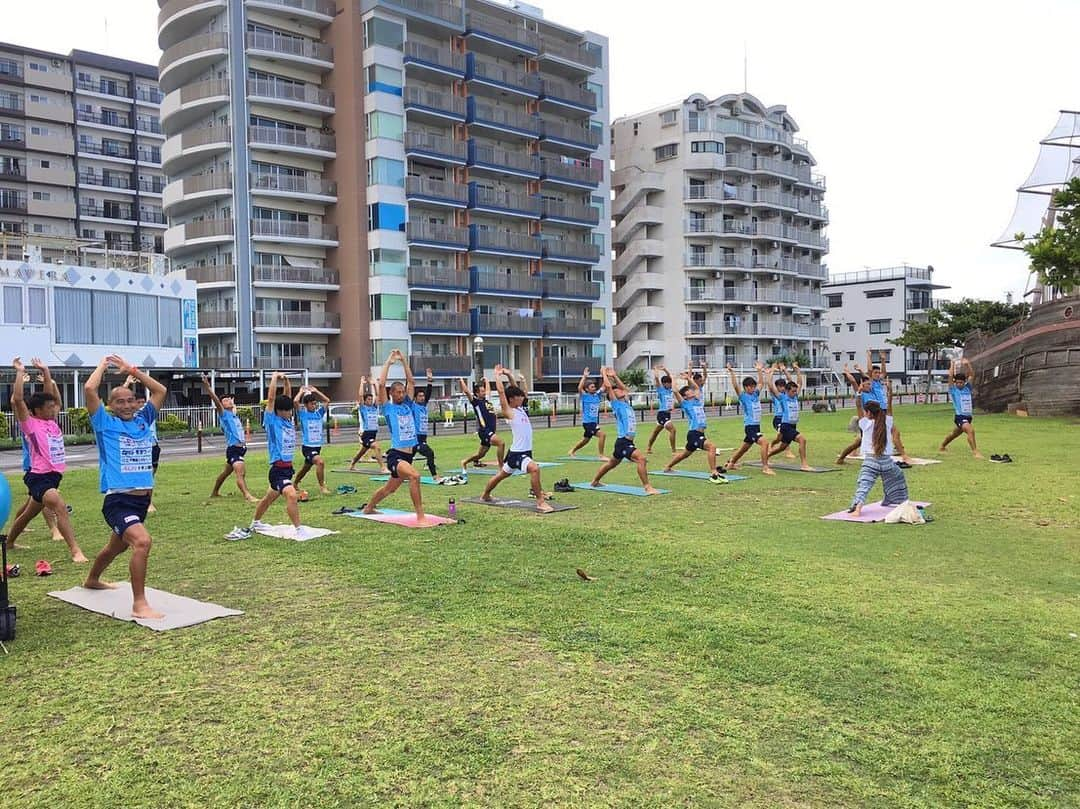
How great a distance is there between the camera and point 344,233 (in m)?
50.1

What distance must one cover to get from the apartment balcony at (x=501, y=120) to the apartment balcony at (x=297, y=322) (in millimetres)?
15297

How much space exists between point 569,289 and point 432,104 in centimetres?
1526

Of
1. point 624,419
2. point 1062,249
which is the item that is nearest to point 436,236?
point 1062,249

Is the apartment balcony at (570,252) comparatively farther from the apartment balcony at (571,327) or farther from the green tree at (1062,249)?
the green tree at (1062,249)

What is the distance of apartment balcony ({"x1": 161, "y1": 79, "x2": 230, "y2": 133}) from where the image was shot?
155 ft

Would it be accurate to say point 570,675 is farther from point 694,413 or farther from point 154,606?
point 694,413

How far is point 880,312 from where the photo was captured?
3573 inches

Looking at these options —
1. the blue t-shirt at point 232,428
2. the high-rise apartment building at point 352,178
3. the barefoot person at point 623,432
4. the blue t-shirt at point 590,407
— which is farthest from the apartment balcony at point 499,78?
the blue t-shirt at point 232,428

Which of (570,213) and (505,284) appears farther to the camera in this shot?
(570,213)

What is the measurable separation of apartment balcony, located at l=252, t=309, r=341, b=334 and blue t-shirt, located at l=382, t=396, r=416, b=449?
1491 inches

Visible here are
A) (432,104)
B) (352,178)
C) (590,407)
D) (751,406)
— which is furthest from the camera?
(432,104)

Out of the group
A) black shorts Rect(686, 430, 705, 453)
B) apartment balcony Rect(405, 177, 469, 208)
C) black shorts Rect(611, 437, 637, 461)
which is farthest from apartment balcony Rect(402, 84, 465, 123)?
black shorts Rect(611, 437, 637, 461)

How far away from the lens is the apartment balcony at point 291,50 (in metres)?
47.1

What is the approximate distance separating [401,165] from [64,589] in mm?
45368
